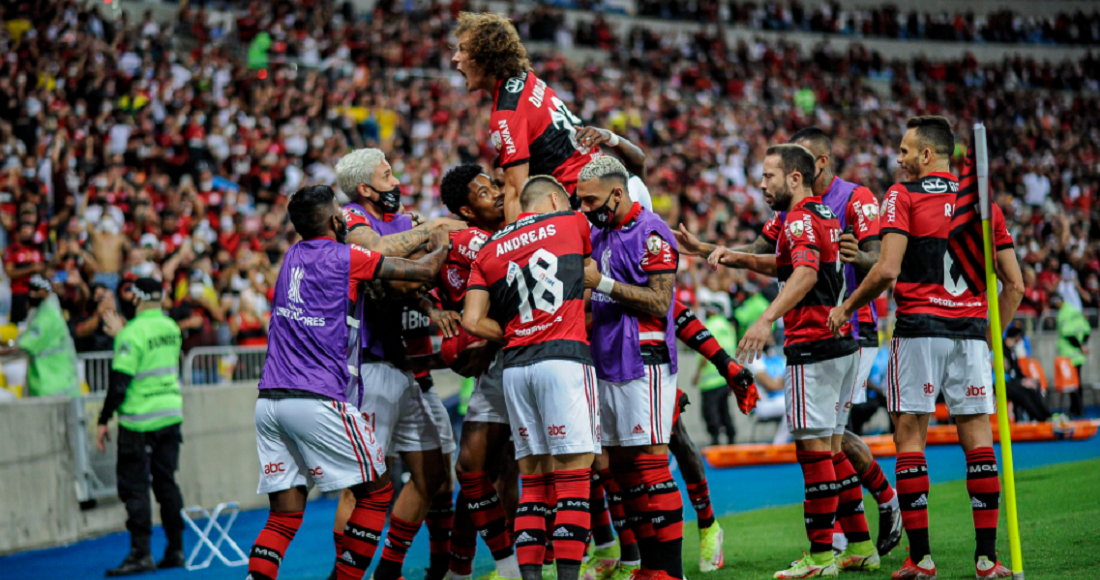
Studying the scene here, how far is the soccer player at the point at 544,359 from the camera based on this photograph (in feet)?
19.1

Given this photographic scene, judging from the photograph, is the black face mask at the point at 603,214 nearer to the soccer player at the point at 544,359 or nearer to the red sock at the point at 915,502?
the soccer player at the point at 544,359

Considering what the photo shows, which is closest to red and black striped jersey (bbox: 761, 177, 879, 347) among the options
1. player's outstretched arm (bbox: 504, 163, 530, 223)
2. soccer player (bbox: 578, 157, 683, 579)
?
soccer player (bbox: 578, 157, 683, 579)

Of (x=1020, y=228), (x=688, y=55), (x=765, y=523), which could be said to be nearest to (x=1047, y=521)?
(x=765, y=523)

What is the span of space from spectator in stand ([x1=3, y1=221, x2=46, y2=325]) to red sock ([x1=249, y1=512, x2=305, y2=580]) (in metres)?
7.81

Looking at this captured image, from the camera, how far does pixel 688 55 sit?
3616cm

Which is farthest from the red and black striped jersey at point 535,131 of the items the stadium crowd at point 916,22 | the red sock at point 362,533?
the stadium crowd at point 916,22

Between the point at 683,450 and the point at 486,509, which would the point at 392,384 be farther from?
the point at 683,450

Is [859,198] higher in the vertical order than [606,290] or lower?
higher

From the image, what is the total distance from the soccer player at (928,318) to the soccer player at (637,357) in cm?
114

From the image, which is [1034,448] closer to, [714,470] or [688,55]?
[714,470]

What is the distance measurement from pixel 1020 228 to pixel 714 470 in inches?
668

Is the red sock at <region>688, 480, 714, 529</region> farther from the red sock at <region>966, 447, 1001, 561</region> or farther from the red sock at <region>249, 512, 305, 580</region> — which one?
the red sock at <region>249, 512, 305, 580</region>

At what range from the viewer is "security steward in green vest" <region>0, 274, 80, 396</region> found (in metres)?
11.0

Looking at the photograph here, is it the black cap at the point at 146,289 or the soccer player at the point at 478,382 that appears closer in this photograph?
the soccer player at the point at 478,382
